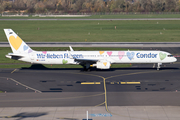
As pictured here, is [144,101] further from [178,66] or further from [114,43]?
[114,43]

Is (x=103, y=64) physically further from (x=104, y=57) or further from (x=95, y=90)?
(x=95, y=90)

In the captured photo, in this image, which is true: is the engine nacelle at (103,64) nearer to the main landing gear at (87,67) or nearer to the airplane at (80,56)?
the airplane at (80,56)

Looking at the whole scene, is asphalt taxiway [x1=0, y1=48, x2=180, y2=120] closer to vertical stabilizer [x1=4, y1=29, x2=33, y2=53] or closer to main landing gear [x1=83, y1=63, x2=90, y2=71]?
main landing gear [x1=83, y1=63, x2=90, y2=71]

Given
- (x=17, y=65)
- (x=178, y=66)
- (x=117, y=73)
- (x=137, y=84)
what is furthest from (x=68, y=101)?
(x=178, y=66)

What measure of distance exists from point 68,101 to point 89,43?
5064 centimetres

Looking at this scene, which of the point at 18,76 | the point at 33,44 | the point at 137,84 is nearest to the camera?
the point at 137,84

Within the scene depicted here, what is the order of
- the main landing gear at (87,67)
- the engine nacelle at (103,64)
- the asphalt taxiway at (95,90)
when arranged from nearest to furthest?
the asphalt taxiway at (95,90) < the engine nacelle at (103,64) < the main landing gear at (87,67)

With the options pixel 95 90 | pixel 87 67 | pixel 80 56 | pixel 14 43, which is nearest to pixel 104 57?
pixel 87 67

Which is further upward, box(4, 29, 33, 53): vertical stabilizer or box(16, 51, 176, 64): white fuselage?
box(4, 29, 33, 53): vertical stabilizer

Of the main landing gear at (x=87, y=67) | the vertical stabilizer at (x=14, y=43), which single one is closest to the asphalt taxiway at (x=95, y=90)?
the main landing gear at (x=87, y=67)

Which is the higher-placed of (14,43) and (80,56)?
Result: (14,43)

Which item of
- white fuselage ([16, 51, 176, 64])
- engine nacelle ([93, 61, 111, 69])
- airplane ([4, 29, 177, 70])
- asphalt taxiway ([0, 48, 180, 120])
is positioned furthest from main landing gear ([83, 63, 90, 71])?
engine nacelle ([93, 61, 111, 69])

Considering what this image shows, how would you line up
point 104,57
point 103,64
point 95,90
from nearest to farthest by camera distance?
point 95,90
point 103,64
point 104,57

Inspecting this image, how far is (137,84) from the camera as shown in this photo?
4278cm
